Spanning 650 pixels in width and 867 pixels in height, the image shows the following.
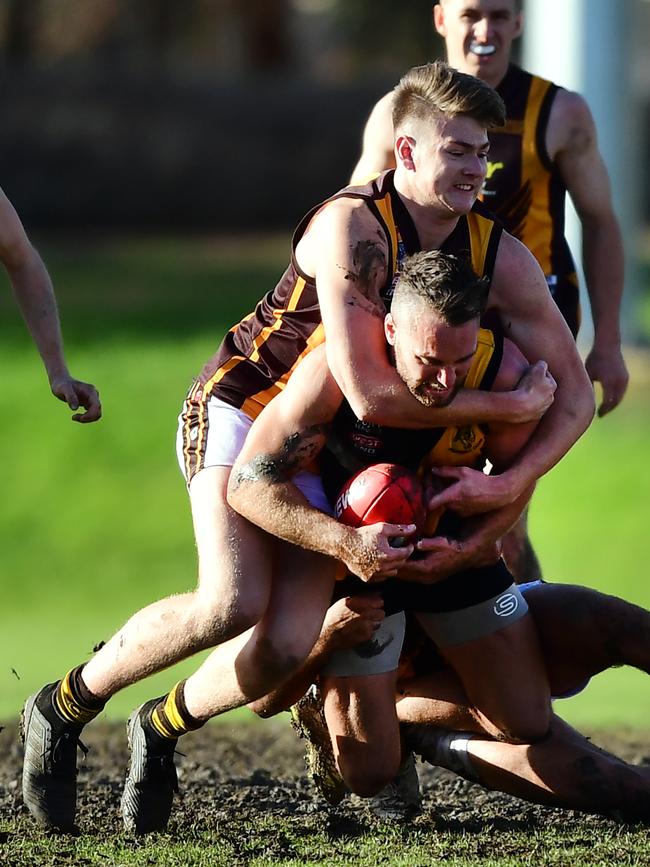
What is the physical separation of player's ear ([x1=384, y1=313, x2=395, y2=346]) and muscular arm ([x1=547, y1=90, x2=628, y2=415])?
1808 mm

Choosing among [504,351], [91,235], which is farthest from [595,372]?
[91,235]

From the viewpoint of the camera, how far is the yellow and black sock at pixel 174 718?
5270 millimetres

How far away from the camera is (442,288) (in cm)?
467

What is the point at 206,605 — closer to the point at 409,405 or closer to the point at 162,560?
the point at 409,405

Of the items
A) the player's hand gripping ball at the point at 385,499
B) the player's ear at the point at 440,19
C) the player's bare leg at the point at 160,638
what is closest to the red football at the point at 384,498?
the player's hand gripping ball at the point at 385,499

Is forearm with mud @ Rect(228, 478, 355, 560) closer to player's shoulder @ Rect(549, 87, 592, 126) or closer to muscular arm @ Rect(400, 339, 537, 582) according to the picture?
muscular arm @ Rect(400, 339, 537, 582)

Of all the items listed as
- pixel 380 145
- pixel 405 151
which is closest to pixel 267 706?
pixel 405 151

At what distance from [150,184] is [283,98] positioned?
3.32 metres

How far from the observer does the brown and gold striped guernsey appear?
4984 millimetres

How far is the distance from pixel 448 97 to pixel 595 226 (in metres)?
1.83

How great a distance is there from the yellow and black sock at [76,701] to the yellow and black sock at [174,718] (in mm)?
203

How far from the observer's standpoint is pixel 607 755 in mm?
5312

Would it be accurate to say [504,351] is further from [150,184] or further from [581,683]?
[150,184]

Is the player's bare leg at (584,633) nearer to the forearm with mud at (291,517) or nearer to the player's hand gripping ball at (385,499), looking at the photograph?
the player's hand gripping ball at (385,499)
